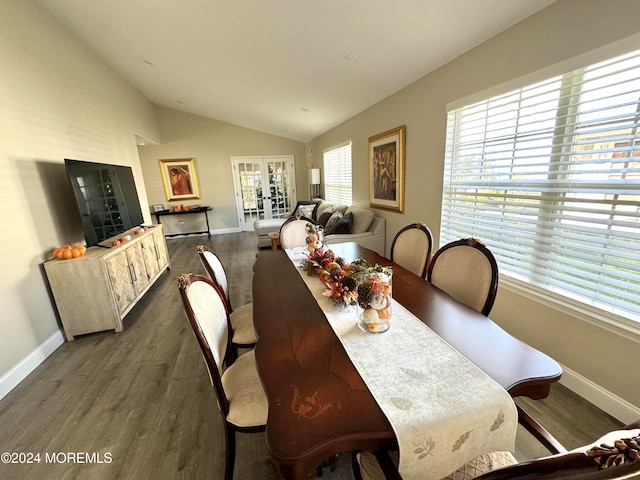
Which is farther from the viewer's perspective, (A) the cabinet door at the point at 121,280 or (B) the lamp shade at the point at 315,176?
(B) the lamp shade at the point at 315,176

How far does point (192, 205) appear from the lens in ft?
23.2

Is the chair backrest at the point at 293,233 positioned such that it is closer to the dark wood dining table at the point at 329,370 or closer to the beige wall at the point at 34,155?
the dark wood dining table at the point at 329,370

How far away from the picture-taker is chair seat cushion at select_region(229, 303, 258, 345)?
1685 mm

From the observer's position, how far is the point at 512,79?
1922 millimetres

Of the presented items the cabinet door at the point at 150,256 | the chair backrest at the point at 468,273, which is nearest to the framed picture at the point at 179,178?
the cabinet door at the point at 150,256

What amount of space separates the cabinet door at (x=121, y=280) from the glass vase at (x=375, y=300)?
251cm

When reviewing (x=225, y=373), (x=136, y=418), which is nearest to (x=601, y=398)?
(x=225, y=373)

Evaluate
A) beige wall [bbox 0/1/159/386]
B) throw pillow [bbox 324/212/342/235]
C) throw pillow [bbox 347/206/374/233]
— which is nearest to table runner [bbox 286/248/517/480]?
beige wall [bbox 0/1/159/386]

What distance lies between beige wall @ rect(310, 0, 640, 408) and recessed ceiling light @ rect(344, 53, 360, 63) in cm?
72

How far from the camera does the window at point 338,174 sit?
512 cm

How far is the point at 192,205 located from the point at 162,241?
3.15m

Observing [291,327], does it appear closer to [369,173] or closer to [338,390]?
[338,390]

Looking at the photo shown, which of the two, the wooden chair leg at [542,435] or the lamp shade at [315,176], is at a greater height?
the lamp shade at [315,176]

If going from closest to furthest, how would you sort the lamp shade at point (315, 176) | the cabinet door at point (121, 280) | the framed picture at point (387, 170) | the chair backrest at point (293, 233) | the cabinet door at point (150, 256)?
the cabinet door at point (121, 280) < the chair backrest at point (293, 233) < the framed picture at point (387, 170) < the cabinet door at point (150, 256) < the lamp shade at point (315, 176)
